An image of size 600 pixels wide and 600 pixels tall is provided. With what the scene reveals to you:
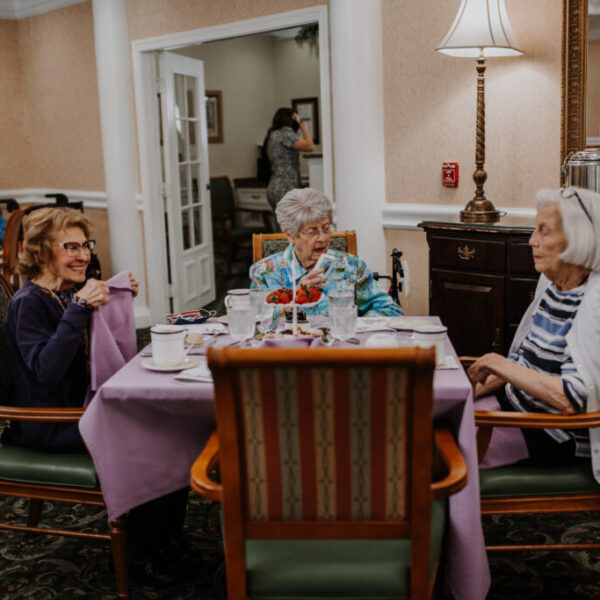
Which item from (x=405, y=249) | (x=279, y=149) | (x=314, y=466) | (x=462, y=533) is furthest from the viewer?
(x=279, y=149)

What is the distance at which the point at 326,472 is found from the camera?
1473 mm

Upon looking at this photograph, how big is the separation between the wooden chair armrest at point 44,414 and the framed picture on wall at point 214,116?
7.08m

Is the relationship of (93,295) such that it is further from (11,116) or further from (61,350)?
(11,116)

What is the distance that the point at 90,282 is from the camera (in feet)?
7.43

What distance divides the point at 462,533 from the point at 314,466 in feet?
1.82

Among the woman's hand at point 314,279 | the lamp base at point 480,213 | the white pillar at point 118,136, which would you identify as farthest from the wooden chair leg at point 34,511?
the white pillar at point 118,136

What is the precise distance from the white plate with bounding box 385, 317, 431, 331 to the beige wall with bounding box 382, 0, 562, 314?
1.79 metres

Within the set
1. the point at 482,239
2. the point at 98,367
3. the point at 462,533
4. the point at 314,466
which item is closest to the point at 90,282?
the point at 98,367

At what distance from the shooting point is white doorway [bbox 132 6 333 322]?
4859mm

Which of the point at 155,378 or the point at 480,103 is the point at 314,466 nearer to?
the point at 155,378

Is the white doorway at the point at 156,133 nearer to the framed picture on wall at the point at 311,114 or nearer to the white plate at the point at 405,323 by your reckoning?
the white plate at the point at 405,323

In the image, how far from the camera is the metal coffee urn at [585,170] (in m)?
3.32

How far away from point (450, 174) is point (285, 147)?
2.70 meters

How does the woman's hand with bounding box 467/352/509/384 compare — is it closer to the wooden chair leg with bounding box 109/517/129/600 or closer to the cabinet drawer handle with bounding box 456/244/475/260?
the wooden chair leg with bounding box 109/517/129/600
